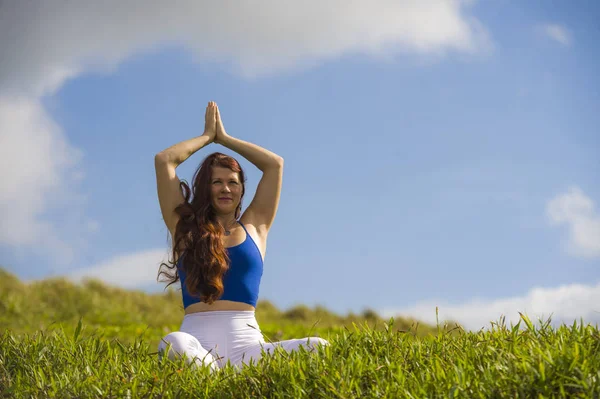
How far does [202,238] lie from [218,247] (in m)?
0.16

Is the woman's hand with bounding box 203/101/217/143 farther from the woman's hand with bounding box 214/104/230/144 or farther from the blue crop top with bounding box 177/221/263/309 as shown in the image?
the blue crop top with bounding box 177/221/263/309

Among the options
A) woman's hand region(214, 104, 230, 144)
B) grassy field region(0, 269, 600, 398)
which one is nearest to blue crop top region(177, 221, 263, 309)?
grassy field region(0, 269, 600, 398)

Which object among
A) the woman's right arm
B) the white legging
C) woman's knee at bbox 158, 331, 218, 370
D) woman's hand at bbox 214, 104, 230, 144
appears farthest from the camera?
woman's hand at bbox 214, 104, 230, 144

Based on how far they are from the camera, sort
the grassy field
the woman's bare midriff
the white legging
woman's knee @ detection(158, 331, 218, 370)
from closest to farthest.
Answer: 1. the grassy field
2. woman's knee @ detection(158, 331, 218, 370)
3. the white legging
4. the woman's bare midriff

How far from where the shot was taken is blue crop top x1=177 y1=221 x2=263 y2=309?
5160 millimetres

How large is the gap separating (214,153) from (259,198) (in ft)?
2.02

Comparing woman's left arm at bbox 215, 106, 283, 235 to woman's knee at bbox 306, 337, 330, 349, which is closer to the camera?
woman's knee at bbox 306, 337, 330, 349

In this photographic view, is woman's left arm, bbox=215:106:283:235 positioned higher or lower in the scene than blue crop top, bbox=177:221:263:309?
higher

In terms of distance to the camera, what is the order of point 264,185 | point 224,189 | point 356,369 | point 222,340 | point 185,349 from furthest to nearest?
1. point 264,185
2. point 224,189
3. point 222,340
4. point 185,349
5. point 356,369

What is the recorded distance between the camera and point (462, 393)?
3504 millimetres

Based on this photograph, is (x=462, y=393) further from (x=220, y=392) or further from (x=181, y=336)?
(x=181, y=336)

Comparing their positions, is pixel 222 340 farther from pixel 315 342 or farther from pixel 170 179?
pixel 170 179

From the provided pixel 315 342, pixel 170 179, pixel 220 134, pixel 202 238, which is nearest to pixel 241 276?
pixel 202 238

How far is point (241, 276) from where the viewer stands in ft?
17.1
